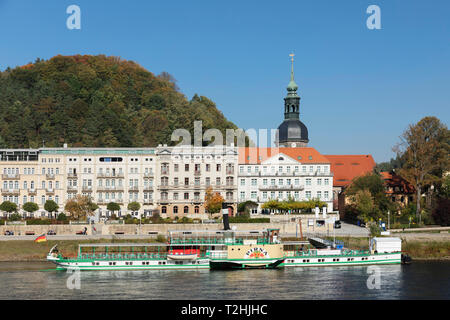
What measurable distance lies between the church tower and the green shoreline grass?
49949mm

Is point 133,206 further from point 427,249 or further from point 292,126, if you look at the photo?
point 292,126

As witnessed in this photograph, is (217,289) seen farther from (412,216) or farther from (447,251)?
(412,216)

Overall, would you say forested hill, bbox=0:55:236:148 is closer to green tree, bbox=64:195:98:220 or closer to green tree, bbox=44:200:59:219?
green tree, bbox=44:200:59:219

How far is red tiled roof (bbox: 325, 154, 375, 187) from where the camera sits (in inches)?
4198

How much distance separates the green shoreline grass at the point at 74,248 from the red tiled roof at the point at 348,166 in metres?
35.5

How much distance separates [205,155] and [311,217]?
60.6 feet

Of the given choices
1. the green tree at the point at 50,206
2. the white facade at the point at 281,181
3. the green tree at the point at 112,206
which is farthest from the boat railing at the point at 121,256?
the white facade at the point at 281,181

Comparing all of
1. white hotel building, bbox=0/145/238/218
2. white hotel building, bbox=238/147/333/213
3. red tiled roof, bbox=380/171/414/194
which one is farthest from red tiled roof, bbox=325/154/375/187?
white hotel building, bbox=0/145/238/218

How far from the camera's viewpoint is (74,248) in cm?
6800

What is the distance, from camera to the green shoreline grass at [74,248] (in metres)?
66.2

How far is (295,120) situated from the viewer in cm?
12144

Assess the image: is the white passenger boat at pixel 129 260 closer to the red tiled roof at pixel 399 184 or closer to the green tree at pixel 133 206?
the green tree at pixel 133 206
